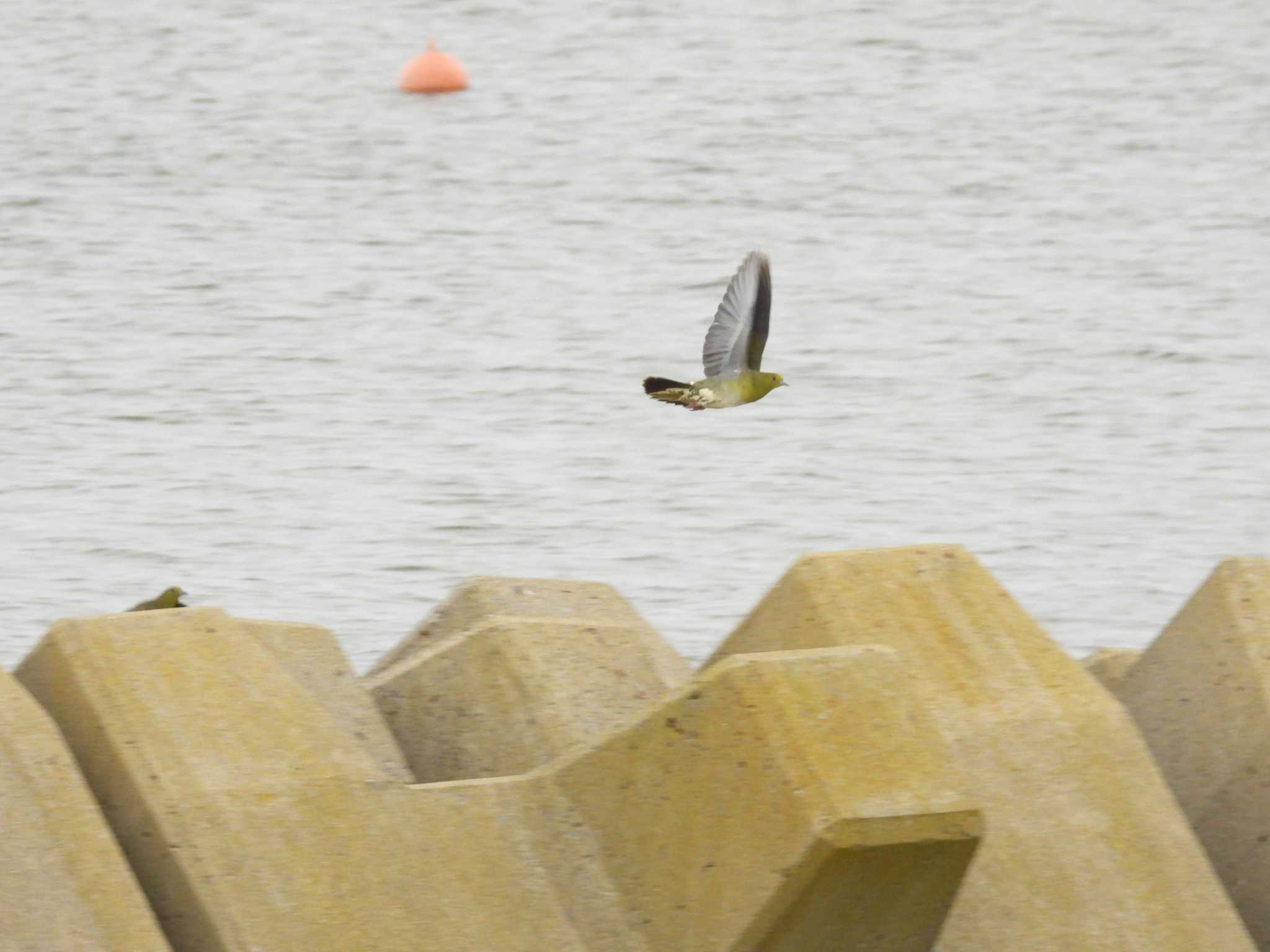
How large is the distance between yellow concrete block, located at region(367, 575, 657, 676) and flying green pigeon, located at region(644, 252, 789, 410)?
57 centimetres

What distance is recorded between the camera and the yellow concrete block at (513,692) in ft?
16.1

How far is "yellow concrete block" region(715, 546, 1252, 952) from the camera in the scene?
4691 millimetres

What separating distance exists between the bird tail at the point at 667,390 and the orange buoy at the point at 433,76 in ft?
60.5

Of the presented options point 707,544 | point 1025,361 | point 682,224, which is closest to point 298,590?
point 707,544

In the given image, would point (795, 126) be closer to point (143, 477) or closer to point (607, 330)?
point (607, 330)

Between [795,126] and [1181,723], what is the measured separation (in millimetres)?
17806

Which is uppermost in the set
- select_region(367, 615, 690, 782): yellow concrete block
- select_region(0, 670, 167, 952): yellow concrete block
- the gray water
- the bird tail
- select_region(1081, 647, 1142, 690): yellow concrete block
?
→ the bird tail

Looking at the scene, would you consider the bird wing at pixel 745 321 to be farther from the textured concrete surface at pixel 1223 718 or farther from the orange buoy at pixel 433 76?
the orange buoy at pixel 433 76

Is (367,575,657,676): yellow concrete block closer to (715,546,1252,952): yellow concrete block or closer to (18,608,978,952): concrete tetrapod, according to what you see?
(715,546,1252,952): yellow concrete block

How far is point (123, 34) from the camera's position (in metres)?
25.4

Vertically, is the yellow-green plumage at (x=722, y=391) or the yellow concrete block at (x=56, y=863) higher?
the yellow-green plumage at (x=722, y=391)

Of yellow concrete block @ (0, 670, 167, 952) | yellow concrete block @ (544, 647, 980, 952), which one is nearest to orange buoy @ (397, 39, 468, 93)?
yellow concrete block @ (544, 647, 980, 952)

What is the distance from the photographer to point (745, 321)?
5.88m

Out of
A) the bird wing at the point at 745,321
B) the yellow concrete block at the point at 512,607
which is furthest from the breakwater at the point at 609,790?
the bird wing at the point at 745,321
